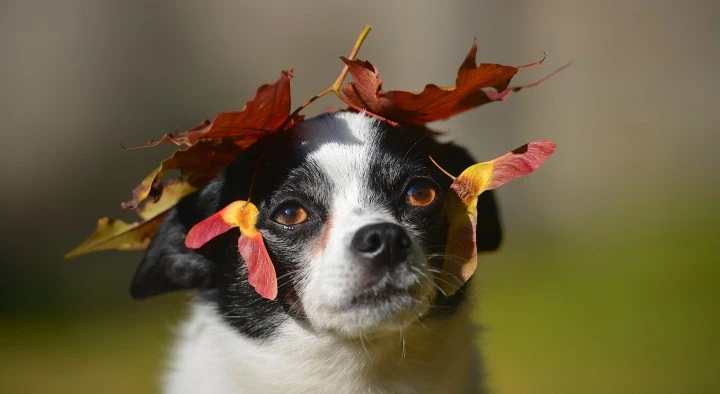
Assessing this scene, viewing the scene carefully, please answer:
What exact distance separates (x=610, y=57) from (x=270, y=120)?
210 inches

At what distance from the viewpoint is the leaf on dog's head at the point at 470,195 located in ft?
7.27

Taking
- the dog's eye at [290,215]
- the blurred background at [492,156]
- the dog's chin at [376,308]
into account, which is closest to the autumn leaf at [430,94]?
the dog's eye at [290,215]

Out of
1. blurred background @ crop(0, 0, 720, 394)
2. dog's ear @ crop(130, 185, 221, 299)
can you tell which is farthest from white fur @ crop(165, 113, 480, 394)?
blurred background @ crop(0, 0, 720, 394)

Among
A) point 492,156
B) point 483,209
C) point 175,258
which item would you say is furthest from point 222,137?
point 492,156

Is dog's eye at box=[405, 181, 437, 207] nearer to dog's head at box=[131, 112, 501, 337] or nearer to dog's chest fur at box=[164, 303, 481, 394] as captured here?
dog's head at box=[131, 112, 501, 337]

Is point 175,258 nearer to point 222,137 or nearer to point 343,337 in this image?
point 222,137

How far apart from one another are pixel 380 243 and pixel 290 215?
1.17 feet

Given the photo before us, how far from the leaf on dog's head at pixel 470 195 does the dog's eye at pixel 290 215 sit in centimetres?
41

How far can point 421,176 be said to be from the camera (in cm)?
240

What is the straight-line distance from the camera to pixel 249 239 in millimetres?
2199

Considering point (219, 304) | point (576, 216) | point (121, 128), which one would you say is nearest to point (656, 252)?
point (576, 216)

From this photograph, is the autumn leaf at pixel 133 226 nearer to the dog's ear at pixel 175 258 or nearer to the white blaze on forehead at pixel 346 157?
the dog's ear at pixel 175 258

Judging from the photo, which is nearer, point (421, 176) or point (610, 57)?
point (421, 176)

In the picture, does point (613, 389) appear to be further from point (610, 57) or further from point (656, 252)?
point (610, 57)
